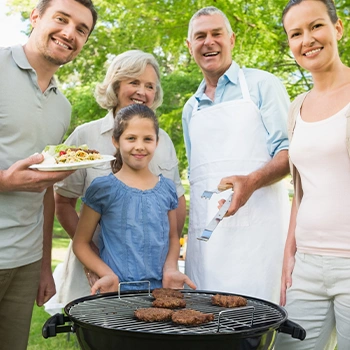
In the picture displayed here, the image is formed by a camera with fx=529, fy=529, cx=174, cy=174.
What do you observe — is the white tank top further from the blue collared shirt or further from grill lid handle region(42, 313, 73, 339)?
grill lid handle region(42, 313, 73, 339)

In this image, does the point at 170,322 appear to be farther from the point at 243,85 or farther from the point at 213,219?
the point at 243,85

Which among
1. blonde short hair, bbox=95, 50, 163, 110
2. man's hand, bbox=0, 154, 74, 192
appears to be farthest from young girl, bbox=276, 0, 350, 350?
man's hand, bbox=0, 154, 74, 192

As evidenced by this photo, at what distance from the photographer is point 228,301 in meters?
2.23

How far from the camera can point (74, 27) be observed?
2.70 meters

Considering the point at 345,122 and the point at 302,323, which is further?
the point at 302,323

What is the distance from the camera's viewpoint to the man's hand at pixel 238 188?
103 inches

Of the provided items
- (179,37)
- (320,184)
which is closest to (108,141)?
(320,184)

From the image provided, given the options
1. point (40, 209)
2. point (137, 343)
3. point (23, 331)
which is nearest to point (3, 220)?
point (40, 209)

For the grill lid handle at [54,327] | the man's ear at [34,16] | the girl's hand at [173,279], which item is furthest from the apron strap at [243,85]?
the grill lid handle at [54,327]

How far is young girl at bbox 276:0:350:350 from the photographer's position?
220 centimetres

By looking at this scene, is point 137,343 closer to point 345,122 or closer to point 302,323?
point 302,323

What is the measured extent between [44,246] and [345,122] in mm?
1794

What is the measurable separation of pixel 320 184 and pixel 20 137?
1.42m

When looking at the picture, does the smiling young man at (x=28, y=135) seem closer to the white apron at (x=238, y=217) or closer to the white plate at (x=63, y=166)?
the white plate at (x=63, y=166)
